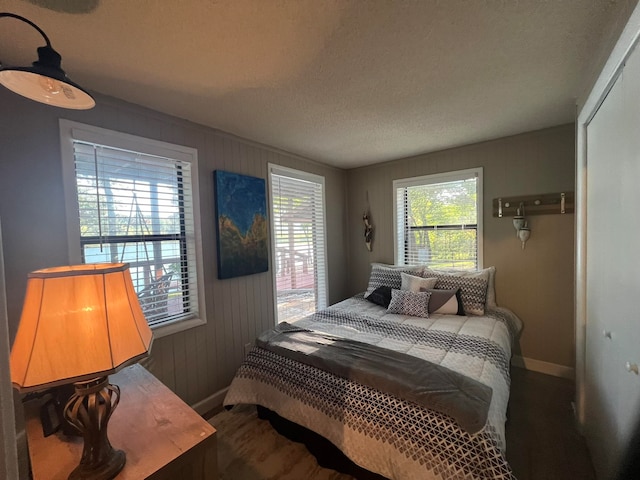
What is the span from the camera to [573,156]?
95.9 inches

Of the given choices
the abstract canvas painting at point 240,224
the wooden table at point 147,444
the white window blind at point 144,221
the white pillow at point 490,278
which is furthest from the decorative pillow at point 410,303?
the wooden table at point 147,444

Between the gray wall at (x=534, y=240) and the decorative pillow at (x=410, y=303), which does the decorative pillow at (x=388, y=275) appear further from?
the gray wall at (x=534, y=240)

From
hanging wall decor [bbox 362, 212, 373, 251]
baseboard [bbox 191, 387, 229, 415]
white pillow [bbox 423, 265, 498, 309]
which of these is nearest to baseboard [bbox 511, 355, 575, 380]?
white pillow [bbox 423, 265, 498, 309]

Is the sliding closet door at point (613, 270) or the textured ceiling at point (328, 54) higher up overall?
the textured ceiling at point (328, 54)

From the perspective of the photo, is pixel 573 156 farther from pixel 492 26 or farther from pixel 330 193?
pixel 330 193

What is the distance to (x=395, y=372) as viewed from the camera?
5.05 feet

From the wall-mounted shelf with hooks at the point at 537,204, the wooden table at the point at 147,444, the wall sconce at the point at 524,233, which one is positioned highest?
the wall-mounted shelf with hooks at the point at 537,204

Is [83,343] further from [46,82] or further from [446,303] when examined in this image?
[446,303]

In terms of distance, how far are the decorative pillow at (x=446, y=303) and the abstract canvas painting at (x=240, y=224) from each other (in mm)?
1628

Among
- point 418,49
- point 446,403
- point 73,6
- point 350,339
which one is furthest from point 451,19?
point 350,339

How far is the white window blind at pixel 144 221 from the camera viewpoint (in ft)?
5.64

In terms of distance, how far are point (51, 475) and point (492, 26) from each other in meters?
2.36

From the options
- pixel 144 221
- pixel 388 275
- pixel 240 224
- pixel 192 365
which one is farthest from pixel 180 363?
pixel 388 275

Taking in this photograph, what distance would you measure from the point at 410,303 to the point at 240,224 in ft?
5.64
